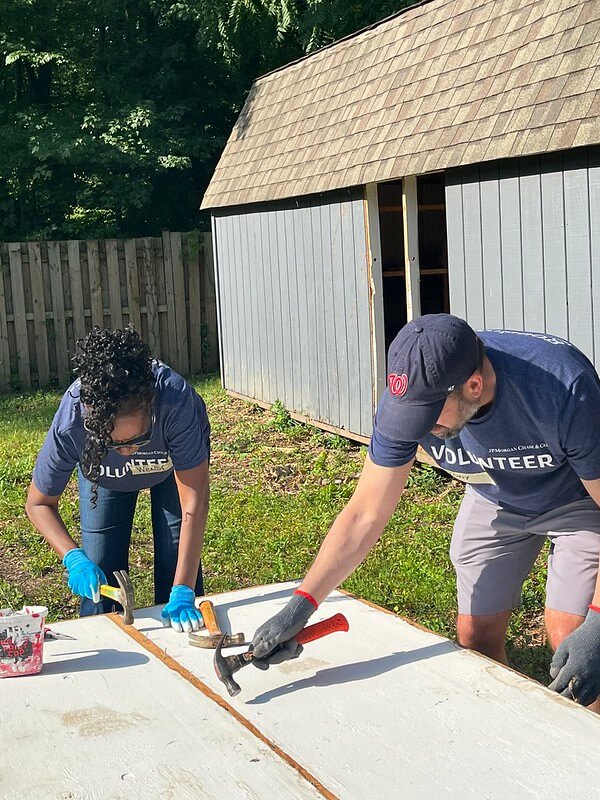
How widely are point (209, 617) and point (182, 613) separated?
10cm

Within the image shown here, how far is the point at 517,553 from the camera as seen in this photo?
3455 millimetres

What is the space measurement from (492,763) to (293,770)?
450 millimetres

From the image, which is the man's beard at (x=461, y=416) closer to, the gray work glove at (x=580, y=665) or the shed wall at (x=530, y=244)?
the gray work glove at (x=580, y=665)

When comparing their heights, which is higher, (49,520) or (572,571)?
(49,520)

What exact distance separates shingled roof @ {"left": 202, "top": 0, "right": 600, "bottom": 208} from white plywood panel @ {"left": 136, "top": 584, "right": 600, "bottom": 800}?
3.52m

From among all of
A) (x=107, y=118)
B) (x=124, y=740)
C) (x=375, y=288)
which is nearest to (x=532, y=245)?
(x=375, y=288)

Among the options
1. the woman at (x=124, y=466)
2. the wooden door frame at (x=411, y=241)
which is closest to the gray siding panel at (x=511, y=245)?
the wooden door frame at (x=411, y=241)

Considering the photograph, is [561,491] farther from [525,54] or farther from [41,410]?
[41,410]

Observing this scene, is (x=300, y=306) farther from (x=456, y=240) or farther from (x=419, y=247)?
(x=456, y=240)

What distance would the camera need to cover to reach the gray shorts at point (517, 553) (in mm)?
3174

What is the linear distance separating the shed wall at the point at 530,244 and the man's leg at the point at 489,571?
2.58 metres

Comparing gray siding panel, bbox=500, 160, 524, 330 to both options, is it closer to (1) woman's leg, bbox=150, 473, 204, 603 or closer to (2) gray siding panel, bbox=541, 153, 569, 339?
(2) gray siding panel, bbox=541, 153, 569, 339

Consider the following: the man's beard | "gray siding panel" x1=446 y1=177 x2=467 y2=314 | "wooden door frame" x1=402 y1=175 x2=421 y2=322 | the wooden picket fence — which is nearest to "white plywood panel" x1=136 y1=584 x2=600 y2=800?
the man's beard

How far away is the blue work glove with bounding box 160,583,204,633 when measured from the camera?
3.23 m
